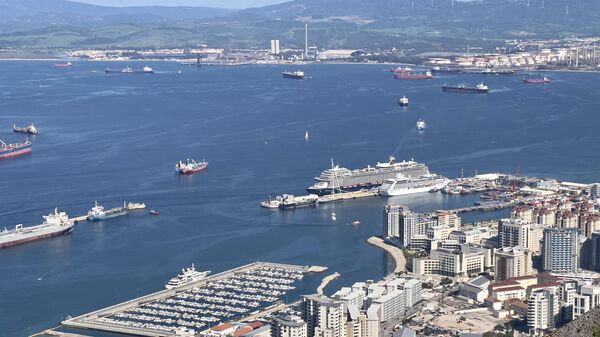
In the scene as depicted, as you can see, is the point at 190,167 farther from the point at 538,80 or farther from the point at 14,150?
the point at 538,80

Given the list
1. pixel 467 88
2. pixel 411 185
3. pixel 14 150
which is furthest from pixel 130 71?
pixel 411 185

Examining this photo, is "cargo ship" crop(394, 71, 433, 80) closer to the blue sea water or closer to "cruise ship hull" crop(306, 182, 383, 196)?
the blue sea water

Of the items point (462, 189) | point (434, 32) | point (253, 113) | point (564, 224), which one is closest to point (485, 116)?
point (253, 113)

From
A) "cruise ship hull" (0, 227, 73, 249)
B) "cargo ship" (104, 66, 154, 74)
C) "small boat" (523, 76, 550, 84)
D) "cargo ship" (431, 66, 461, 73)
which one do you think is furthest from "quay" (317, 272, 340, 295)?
"cargo ship" (104, 66, 154, 74)

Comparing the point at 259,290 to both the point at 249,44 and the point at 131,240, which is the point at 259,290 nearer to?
the point at 131,240

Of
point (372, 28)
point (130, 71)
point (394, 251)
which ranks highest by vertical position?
point (394, 251)

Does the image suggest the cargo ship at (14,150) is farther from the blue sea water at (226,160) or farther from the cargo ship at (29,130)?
the cargo ship at (29,130)

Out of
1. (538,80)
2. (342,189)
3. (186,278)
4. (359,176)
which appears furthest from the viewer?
(538,80)
